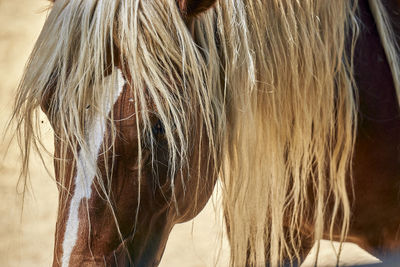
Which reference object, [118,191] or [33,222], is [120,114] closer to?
[118,191]

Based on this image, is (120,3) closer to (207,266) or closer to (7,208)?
(207,266)

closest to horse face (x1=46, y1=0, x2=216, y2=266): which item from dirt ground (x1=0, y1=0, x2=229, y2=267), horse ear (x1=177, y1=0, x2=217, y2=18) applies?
horse ear (x1=177, y1=0, x2=217, y2=18)

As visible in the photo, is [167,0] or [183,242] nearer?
[167,0]

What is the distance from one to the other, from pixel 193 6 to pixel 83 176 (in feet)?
0.94

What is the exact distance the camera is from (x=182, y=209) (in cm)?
80

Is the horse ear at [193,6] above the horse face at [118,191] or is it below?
above

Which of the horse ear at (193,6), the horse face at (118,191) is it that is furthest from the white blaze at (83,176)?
the horse ear at (193,6)

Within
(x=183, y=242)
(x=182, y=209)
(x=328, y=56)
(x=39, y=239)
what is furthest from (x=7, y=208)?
(x=328, y=56)

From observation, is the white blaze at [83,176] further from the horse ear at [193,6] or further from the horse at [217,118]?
the horse ear at [193,6]

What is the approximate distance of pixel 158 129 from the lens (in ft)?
2.34

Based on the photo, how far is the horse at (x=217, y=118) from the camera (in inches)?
27.1

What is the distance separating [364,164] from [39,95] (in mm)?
565

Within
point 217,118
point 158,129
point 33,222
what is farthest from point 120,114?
point 33,222

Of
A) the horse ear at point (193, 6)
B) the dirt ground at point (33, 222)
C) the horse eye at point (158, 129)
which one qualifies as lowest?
the dirt ground at point (33, 222)
